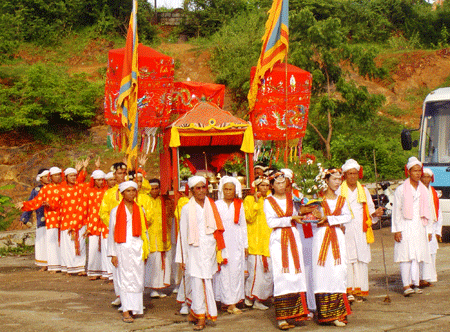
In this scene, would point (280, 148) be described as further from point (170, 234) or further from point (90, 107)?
point (90, 107)

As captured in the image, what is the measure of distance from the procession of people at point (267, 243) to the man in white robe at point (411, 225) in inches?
0.5

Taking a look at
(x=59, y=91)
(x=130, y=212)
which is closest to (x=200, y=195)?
Answer: (x=130, y=212)

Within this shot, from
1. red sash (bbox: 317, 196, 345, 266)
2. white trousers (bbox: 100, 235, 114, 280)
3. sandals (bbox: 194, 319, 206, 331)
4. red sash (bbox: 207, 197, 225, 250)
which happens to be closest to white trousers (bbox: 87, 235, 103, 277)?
white trousers (bbox: 100, 235, 114, 280)

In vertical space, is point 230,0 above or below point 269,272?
above

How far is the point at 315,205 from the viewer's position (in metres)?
6.75

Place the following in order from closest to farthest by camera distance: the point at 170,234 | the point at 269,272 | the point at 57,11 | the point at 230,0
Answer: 1. the point at 269,272
2. the point at 170,234
3. the point at 57,11
4. the point at 230,0

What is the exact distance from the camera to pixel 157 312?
305 inches

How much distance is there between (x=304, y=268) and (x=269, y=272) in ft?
2.99

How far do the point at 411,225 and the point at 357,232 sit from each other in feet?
3.15

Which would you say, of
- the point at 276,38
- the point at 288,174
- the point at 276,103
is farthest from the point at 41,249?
the point at 288,174

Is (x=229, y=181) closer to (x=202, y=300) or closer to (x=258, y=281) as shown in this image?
(x=258, y=281)

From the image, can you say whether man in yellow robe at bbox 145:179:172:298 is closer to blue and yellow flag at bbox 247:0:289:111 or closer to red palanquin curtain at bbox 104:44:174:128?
red palanquin curtain at bbox 104:44:174:128

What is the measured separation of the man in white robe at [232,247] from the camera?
7.52 meters

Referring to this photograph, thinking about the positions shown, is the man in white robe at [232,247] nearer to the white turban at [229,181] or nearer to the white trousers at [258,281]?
the white turban at [229,181]
